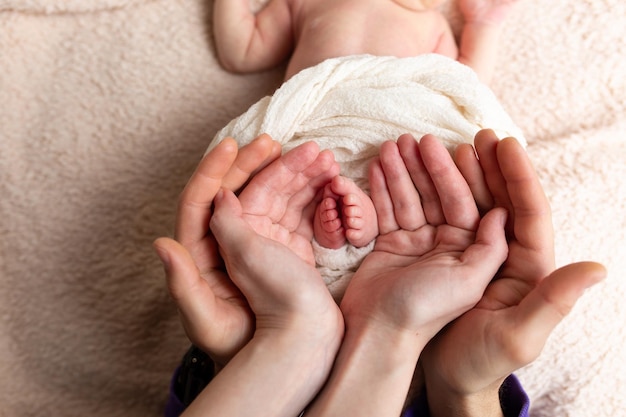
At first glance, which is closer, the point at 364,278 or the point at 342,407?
the point at 342,407

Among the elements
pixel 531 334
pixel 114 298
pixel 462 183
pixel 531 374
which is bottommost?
pixel 531 374

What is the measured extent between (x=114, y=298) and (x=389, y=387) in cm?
59

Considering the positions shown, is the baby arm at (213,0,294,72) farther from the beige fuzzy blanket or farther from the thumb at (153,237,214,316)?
the thumb at (153,237,214,316)

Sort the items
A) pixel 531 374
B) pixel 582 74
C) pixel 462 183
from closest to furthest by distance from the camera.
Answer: pixel 462 183 < pixel 531 374 < pixel 582 74

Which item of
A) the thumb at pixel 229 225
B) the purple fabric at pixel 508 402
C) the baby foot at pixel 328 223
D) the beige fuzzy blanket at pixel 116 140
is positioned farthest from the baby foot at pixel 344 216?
the beige fuzzy blanket at pixel 116 140

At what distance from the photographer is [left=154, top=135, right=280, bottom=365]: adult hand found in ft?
2.27

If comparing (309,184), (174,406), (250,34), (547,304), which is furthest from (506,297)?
(250,34)

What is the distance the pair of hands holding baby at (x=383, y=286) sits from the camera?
665mm

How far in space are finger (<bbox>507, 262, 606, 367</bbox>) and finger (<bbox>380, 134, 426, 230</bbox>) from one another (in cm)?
20

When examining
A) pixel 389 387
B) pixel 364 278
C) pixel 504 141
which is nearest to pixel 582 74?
pixel 504 141

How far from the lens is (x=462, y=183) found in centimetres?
75

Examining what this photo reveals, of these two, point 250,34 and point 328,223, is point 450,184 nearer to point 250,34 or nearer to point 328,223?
point 328,223

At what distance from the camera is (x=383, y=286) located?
72 centimetres

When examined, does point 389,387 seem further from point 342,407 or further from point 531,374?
point 531,374
